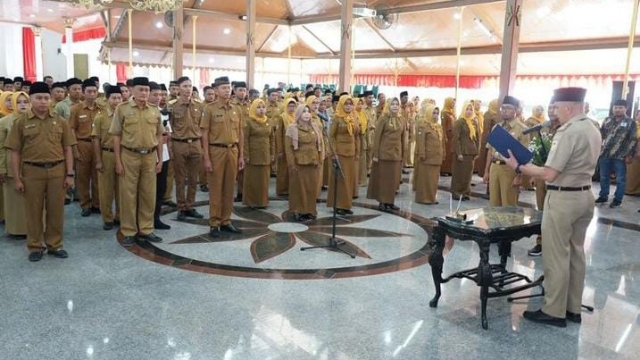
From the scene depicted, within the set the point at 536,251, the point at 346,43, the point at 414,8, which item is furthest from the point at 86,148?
the point at 414,8

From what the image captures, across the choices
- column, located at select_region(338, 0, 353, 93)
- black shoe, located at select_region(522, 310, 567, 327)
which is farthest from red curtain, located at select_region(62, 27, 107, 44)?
black shoe, located at select_region(522, 310, 567, 327)

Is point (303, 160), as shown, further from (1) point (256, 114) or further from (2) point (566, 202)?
(2) point (566, 202)

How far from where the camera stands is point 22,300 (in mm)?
3660

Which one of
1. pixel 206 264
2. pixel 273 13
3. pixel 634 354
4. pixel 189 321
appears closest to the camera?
pixel 634 354

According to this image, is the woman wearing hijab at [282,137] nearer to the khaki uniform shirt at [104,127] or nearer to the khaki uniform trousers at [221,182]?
the khaki uniform trousers at [221,182]

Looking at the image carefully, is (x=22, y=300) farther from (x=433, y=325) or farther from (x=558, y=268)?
(x=558, y=268)

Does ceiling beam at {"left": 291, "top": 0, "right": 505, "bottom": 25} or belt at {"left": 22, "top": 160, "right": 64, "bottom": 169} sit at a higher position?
ceiling beam at {"left": 291, "top": 0, "right": 505, "bottom": 25}

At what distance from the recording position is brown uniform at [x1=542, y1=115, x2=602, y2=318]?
132 inches

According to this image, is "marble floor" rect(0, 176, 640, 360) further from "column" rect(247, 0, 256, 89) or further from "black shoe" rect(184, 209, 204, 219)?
"column" rect(247, 0, 256, 89)

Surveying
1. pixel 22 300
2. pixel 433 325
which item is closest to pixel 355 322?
pixel 433 325

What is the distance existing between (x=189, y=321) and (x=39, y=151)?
2168 millimetres

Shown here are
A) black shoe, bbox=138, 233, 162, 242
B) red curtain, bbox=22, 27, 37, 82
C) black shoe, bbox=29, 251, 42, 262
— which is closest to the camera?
black shoe, bbox=29, 251, 42, 262

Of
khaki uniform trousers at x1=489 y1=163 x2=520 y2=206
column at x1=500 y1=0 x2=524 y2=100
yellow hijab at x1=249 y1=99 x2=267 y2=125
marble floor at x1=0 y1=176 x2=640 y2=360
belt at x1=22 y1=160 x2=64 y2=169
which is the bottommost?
marble floor at x1=0 y1=176 x2=640 y2=360

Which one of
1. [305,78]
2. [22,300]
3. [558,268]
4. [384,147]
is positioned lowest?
[22,300]
